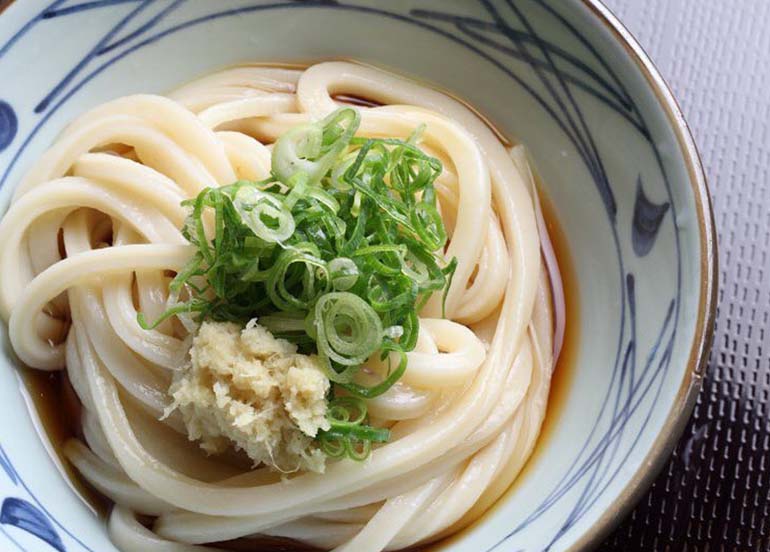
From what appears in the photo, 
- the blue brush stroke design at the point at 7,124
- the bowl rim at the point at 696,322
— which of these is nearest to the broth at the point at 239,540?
the bowl rim at the point at 696,322

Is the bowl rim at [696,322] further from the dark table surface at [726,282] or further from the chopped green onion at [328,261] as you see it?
the chopped green onion at [328,261]

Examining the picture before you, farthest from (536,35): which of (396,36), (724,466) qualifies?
(724,466)

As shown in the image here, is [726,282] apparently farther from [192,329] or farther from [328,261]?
[192,329]

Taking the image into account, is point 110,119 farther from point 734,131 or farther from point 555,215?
point 734,131

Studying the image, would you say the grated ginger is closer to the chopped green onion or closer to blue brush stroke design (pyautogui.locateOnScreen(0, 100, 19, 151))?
the chopped green onion

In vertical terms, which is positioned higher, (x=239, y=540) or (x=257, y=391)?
(x=257, y=391)

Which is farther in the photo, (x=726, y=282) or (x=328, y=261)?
(x=726, y=282)

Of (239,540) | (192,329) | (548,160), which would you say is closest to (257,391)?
(192,329)
